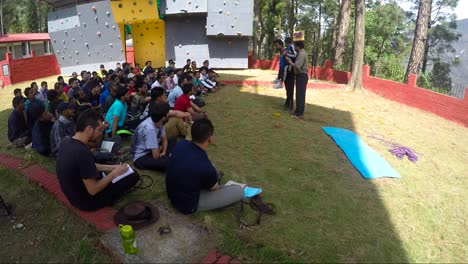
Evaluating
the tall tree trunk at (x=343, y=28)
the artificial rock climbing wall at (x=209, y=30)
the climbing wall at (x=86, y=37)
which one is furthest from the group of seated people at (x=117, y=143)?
the tall tree trunk at (x=343, y=28)

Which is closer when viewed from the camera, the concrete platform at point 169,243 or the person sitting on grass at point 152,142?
the concrete platform at point 169,243

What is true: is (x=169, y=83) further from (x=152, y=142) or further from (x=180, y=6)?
(x=180, y=6)

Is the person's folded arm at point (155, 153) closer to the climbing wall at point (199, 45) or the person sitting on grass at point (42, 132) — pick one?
the person sitting on grass at point (42, 132)

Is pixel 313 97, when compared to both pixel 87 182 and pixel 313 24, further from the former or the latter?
pixel 313 24

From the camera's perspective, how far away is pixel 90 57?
17.3m

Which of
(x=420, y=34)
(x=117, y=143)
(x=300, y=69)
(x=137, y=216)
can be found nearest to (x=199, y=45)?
(x=420, y=34)

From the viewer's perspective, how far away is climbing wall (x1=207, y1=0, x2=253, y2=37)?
17250 mm

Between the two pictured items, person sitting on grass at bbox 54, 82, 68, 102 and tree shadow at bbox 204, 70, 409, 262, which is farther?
person sitting on grass at bbox 54, 82, 68, 102

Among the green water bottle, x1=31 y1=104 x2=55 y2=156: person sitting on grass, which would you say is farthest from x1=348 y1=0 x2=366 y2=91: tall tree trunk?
the green water bottle

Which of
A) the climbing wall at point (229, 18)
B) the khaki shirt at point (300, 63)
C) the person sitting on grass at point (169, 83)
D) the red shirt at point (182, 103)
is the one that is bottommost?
the red shirt at point (182, 103)

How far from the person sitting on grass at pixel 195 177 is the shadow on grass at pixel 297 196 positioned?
193 mm

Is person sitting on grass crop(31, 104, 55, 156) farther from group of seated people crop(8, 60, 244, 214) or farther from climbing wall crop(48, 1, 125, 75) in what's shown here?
climbing wall crop(48, 1, 125, 75)

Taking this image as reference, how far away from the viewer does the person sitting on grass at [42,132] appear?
526cm

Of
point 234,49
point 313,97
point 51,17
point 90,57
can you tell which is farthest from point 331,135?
point 51,17
